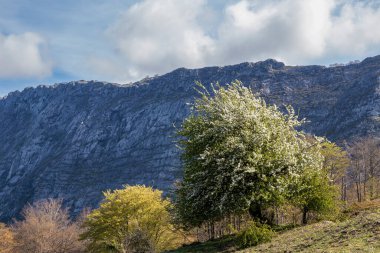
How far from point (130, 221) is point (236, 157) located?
26.3 m

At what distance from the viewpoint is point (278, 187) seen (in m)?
26.2

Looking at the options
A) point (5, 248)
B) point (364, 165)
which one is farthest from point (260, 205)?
point (5, 248)

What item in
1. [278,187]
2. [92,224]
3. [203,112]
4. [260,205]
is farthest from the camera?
[92,224]

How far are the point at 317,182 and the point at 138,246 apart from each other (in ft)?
93.8

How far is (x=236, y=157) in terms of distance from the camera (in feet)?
87.8

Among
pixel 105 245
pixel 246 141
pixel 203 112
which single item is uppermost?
pixel 203 112

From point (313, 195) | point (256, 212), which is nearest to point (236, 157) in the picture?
point (256, 212)

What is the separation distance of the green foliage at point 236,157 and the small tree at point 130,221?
728 inches

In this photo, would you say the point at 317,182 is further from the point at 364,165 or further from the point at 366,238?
the point at 364,165

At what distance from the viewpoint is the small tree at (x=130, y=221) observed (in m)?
47.6

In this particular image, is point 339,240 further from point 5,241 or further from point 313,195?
point 5,241

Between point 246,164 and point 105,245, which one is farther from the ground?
point 246,164

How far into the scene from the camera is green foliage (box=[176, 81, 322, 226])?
26.5 meters

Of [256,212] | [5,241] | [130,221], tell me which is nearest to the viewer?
[256,212]
